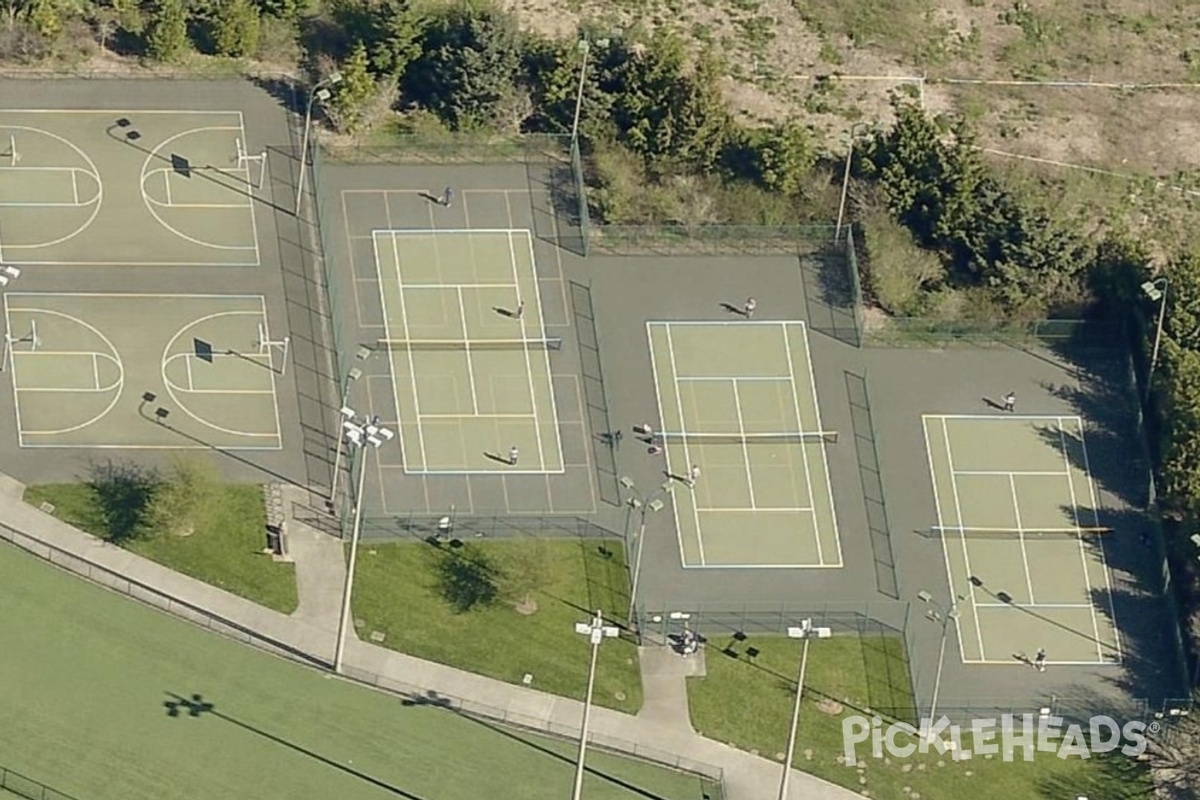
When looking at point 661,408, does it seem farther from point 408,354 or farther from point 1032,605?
point 1032,605

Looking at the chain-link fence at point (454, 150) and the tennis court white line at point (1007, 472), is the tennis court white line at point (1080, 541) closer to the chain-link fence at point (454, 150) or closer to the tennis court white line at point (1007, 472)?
the tennis court white line at point (1007, 472)

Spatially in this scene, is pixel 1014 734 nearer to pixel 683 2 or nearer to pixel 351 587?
pixel 351 587

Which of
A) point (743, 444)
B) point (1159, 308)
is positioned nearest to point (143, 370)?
point (743, 444)

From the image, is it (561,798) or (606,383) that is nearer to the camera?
(561,798)

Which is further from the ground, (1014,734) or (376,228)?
(376,228)

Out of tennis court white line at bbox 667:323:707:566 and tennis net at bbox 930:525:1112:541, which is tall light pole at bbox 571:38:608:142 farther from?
tennis net at bbox 930:525:1112:541

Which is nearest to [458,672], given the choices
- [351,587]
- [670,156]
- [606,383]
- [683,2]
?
[351,587]

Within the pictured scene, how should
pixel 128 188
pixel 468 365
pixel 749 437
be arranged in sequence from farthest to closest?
pixel 128 188 < pixel 468 365 < pixel 749 437
